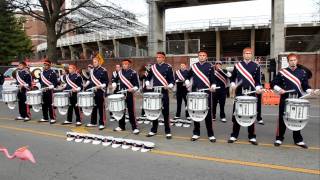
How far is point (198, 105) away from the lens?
849cm

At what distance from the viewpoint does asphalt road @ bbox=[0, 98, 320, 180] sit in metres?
6.38

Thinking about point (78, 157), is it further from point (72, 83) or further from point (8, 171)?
point (72, 83)

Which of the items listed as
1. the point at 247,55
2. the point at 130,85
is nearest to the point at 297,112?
the point at 247,55

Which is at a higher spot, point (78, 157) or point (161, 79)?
point (161, 79)

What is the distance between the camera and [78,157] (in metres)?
7.62

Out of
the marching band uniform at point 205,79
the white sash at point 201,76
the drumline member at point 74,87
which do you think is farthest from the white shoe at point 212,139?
the drumline member at point 74,87

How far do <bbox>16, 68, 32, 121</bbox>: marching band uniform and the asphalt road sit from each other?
3.25 meters

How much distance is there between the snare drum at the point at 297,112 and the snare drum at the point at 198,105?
173 cm

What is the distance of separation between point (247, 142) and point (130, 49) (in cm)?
2387

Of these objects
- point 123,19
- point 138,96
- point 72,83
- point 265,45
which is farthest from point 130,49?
point 265,45

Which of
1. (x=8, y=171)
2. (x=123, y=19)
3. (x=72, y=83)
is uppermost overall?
(x=123, y=19)

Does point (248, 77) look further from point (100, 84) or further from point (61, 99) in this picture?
point (61, 99)

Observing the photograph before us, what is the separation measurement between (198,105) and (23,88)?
725 centimetres

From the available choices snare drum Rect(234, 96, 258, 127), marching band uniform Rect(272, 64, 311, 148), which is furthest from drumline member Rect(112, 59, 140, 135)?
marching band uniform Rect(272, 64, 311, 148)
